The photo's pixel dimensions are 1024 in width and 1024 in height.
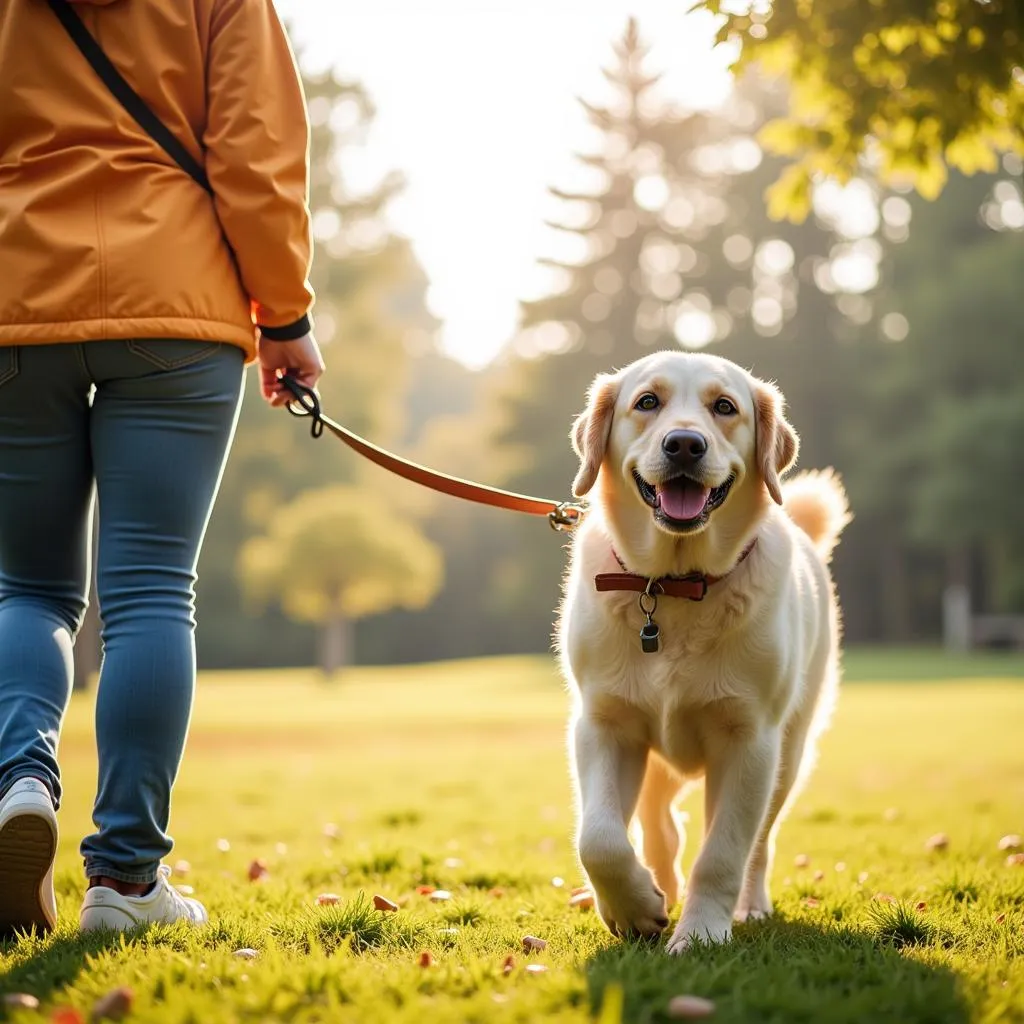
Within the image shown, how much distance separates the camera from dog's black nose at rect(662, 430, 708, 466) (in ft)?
10.3

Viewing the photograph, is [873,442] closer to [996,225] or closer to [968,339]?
[968,339]

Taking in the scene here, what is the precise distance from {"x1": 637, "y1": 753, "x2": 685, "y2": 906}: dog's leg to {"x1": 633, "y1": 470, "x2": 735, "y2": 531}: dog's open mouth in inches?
35.1

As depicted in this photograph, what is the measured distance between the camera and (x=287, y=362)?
11.1 ft

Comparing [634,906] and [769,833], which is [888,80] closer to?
[769,833]

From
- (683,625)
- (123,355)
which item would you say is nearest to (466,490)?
(683,625)

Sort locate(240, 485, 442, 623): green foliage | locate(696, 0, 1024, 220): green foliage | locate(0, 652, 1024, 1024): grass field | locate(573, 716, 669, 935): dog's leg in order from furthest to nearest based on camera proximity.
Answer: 1. locate(240, 485, 442, 623): green foliage
2. locate(696, 0, 1024, 220): green foliage
3. locate(573, 716, 669, 935): dog's leg
4. locate(0, 652, 1024, 1024): grass field

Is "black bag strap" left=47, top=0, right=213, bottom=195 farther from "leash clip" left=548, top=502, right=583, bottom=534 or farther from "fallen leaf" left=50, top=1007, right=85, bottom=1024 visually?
"fallen leaf" left=50, top=1007, right=85, bottom=1024

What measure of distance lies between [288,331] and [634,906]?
1.73 meters

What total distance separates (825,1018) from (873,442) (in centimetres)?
3434

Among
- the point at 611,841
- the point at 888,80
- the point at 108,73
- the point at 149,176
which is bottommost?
the point at 611,841

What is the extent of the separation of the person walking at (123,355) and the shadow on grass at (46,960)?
0.09 meters

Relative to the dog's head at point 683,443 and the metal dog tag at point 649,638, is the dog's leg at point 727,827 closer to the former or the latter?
the metal dog tag at point 649,638

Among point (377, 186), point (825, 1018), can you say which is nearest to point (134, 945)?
point (825, 1018)

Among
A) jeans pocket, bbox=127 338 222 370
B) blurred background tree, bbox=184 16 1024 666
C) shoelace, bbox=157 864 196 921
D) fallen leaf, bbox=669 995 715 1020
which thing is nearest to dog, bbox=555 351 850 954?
fallen leaf, bbox=669 995 715 1020
